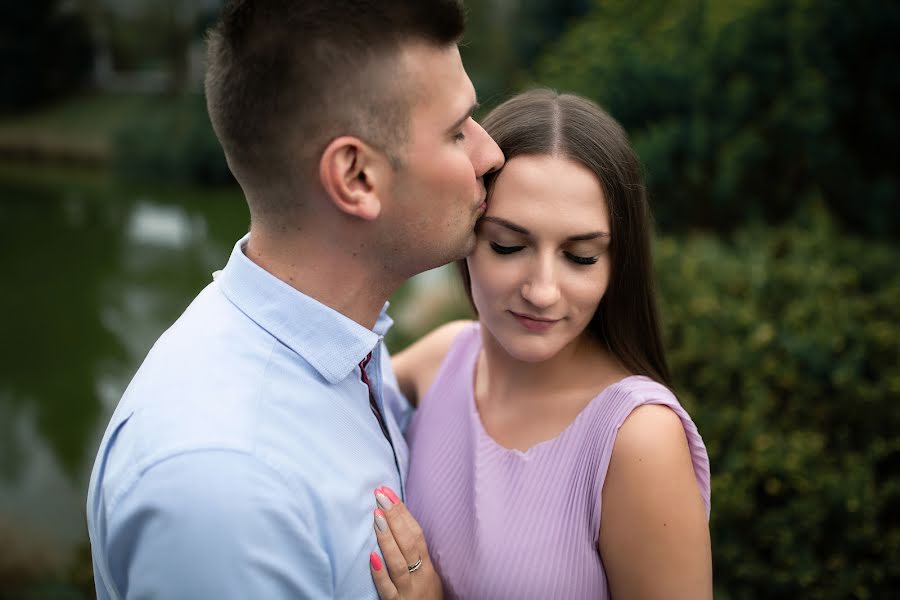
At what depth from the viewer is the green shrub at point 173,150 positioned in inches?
854

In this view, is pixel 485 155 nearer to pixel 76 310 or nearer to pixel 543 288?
pixel 543 288

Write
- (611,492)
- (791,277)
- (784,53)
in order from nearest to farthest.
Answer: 1. (611,492)
2. (791,277)
3. (784,53)

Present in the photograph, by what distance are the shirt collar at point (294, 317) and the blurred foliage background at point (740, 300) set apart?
1337 millimetres

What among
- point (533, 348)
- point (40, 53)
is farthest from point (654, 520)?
point (40, 53)

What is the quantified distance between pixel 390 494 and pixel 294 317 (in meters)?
0.48

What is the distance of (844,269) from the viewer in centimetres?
489

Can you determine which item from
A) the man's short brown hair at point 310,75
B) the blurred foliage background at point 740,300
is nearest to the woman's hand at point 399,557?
the man's short brown hair at point 310,75

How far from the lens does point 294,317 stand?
1768 mm

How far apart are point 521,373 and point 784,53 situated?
587cm

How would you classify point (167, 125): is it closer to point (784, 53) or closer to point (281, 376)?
point (784, 53)

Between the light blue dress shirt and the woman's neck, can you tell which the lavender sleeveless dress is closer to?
the woman's neck

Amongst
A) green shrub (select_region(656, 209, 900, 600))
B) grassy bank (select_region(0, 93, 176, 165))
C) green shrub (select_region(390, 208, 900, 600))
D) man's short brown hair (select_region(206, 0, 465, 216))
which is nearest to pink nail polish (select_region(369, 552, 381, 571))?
man's short brown hair (select_region(206, 0, 465, 216))

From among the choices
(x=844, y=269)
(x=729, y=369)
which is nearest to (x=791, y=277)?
(x=844, y=269)

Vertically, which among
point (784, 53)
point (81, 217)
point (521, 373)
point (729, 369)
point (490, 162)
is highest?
point (784, 53)
